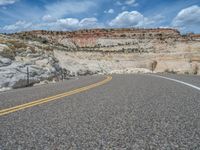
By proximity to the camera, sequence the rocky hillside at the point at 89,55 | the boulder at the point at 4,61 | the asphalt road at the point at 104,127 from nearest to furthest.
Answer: the asphalt road at the point at 104,127, the boulder at the point at 4,61, the rocky hillside at the point at 89,55

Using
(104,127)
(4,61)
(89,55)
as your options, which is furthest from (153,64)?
(104,127)

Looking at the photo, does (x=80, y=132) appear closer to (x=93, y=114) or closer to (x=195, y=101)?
(x=93, y=114)

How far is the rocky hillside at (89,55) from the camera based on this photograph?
1992 cm

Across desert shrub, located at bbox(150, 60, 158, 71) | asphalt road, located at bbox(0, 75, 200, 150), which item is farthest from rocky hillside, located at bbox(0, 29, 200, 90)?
asphalt road, located at bbox(0, 75, 200, 150)

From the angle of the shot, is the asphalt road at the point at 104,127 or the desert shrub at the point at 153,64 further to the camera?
the desert shrub at the point at 153,64

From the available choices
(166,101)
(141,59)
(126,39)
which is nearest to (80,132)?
(166,101)

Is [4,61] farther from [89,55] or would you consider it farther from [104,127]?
[89,55]

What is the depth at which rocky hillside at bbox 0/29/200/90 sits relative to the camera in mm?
19922

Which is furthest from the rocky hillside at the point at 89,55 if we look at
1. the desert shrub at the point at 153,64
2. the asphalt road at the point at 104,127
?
the asphalt road at the point at 104,127

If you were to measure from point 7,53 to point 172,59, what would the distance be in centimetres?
3660

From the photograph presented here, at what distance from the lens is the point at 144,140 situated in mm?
3645

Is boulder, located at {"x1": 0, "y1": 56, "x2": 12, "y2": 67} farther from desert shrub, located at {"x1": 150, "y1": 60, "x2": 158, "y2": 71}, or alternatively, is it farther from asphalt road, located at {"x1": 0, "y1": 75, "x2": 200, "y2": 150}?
desert shrub, located at {"x1": 150, "y1": 60, "x2": 158, "y2": 71}

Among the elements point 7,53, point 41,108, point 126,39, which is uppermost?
point 126,39

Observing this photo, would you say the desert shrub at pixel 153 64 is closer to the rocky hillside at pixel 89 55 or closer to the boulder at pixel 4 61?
the rocky hillside at pixel 89 55
